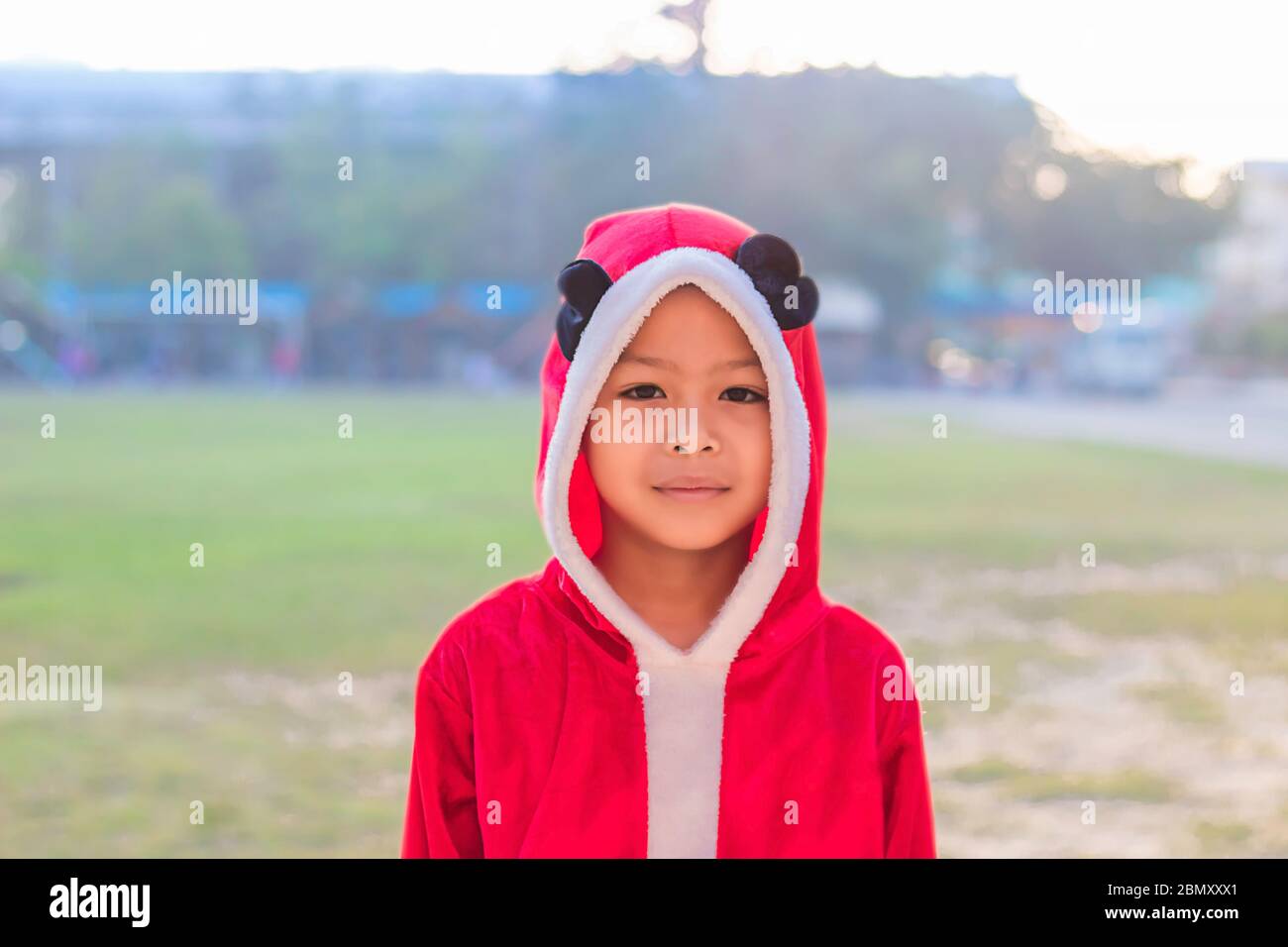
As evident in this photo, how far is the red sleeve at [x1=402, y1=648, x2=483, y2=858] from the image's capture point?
1415 millimetres

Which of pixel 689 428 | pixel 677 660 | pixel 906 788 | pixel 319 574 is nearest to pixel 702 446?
pixel 689 428

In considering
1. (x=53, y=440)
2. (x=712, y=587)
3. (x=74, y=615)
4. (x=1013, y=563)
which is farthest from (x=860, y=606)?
(x=53, y=440)

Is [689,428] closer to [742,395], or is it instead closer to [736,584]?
[742,395]

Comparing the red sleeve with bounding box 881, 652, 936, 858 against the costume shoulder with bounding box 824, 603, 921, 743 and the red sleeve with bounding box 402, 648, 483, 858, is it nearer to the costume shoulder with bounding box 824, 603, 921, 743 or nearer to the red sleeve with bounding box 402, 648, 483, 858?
the costume shoulder with bounding box 824, 603, 921, 743

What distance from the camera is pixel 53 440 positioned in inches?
619

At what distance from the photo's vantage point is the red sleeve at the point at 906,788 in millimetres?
1416

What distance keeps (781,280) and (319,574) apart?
6.67 meters

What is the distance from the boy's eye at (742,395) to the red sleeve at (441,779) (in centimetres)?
40

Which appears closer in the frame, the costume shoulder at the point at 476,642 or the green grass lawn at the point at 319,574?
the costume shoulder at the point at 476,642

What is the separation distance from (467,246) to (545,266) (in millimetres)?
2038

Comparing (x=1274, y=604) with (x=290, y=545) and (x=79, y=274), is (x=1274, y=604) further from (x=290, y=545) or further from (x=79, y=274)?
(x=79, y=274)

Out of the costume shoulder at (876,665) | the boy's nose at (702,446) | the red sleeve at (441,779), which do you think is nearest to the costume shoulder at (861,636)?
the costume shoulder at (876,665)

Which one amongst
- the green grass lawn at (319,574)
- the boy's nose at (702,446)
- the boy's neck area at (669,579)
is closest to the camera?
the boy's nose at (702,446)

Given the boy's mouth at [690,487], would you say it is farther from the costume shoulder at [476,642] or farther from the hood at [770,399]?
the costume shoulder at [476,642]
